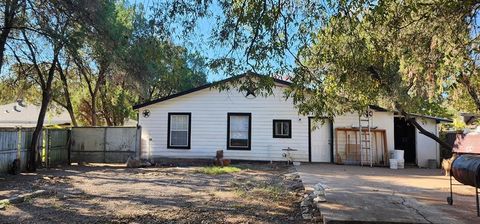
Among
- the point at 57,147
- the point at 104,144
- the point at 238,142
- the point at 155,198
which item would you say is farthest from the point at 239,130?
the point at 155,198

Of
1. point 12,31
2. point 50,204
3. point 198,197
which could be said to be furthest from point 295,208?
point 12,31

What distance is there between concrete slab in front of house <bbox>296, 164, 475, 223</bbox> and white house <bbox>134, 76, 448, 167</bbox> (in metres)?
4.74

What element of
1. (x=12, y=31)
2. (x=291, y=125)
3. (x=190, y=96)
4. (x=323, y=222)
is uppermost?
(x=12, y=31)

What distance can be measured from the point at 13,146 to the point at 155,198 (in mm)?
7391

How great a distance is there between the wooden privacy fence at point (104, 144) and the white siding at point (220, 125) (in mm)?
604

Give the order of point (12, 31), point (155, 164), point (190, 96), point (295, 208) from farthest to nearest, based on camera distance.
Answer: point (190, 96), point (155, 164), point (12, 31), point (295, 208)

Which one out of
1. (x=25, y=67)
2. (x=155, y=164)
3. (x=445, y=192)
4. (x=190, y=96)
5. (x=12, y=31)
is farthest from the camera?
(x=190, y=96)

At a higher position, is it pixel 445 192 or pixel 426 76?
pixel 426 76

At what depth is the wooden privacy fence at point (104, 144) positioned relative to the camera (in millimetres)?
17797

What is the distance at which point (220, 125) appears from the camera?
1780 centimetres

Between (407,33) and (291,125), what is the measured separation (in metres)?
9.80

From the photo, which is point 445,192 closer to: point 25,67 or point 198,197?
point 198,197

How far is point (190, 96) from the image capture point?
18.1m

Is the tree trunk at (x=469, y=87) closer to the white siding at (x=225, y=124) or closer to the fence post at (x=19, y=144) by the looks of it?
the white siding at (x=225, y=124)
